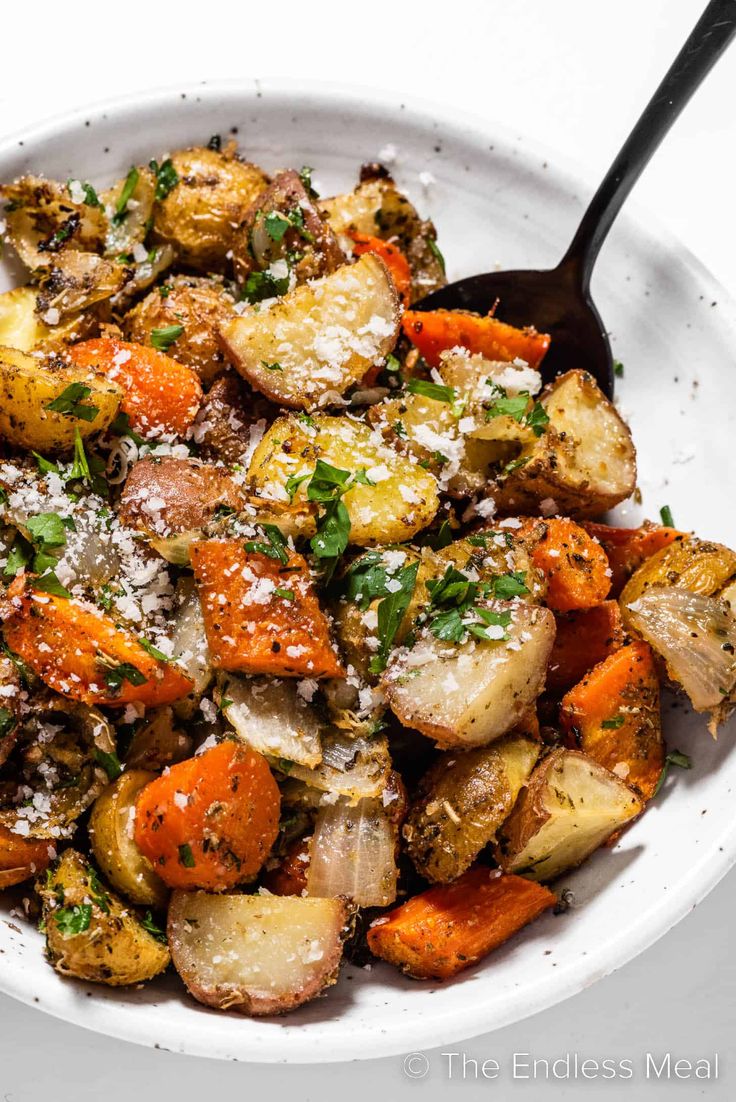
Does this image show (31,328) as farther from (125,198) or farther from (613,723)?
(613,723)

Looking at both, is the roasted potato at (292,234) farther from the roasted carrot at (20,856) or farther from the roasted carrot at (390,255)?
the roasted carrot at (20,856)

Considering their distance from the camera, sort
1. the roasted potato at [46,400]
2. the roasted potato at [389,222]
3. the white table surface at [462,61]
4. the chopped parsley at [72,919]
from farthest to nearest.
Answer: the white table surface at [462,61]
the roasted potato at [389,222]
the roasted potato at [46,400]
the chopped parsley at [72,919]

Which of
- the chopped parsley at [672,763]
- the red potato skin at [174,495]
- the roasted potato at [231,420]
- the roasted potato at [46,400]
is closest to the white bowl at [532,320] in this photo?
the chopped parsley at [672,763]

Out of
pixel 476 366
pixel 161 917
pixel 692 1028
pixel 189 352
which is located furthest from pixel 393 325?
pixel 692 1028

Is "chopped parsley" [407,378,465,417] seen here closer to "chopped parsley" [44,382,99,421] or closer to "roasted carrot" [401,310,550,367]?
"roasted carrot" [401,310,550,367]

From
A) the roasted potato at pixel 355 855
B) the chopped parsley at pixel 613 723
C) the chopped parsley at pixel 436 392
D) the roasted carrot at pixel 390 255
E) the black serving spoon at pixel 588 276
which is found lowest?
the roasted potato at pixel 355 855

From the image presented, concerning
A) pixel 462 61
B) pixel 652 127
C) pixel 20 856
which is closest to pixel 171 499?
pixel 20 856

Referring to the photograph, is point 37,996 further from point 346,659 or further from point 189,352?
point 189,352
